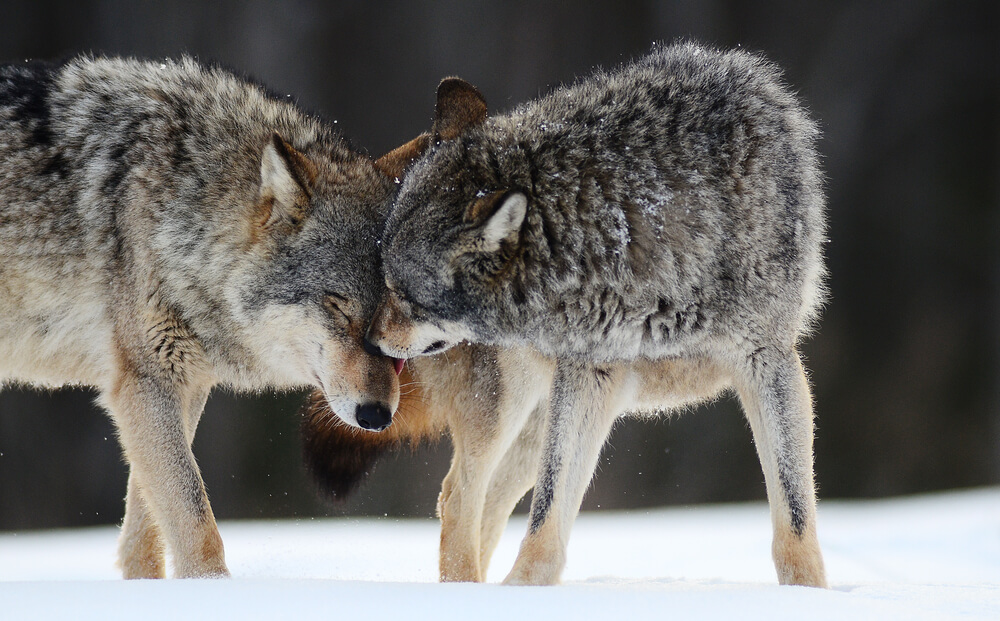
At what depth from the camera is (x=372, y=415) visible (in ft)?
10.0

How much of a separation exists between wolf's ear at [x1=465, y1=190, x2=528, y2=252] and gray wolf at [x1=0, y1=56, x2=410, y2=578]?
0.53 metres

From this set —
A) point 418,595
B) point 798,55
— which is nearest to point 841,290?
point 798,55

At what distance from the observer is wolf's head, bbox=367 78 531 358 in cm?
273

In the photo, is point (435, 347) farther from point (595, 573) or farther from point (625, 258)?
point (595, 573)

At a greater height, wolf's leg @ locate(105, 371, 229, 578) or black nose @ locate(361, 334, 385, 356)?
black nose @ locate(361, 334, 385, 356)

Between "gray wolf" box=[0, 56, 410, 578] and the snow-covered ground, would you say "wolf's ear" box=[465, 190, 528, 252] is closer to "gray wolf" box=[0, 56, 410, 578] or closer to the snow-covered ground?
"gray wolf" box=[0, 56, 410, 578]

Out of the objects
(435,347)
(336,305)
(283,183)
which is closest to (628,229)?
(435,347)

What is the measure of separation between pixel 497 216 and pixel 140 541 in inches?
69.7

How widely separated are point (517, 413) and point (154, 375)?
1189mm

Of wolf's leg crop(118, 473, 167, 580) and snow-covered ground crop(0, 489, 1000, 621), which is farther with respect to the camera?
wolf's leg crop(118, 473, 167, 580)

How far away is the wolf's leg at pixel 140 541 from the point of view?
11.2 ft

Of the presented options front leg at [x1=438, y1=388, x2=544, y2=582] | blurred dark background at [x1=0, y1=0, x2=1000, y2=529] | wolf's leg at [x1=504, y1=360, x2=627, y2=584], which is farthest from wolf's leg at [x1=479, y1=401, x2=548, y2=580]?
blurred dark background at [x1=0, y1=0, x2=1000, y2=529]

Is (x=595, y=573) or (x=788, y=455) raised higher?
(x=788, y=455)

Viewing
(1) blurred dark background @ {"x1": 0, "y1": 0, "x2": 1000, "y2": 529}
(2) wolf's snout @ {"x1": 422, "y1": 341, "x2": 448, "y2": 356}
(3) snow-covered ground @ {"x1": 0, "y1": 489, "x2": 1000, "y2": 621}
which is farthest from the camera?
(1) blurred dark background @ {"x1": 0, "y1": 0, "x2": 1000, "y2": 529}
